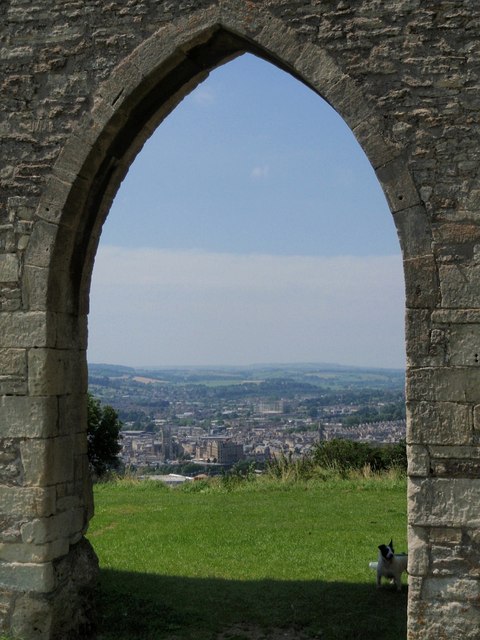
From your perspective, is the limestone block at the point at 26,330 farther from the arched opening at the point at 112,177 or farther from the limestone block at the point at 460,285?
the limestone block at the point at 460,285

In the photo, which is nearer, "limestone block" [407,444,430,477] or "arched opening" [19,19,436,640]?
A: "limestone block" [407,444,430,477]

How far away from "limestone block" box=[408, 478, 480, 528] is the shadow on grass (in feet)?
5.07

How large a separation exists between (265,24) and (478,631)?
442 cm

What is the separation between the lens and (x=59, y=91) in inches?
246

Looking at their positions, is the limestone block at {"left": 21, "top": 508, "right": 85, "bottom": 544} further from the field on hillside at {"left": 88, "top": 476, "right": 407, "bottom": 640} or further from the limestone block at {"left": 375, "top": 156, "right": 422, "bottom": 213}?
the limestone block at {"left": 375, "top": 156, "right": 422, "bottom": 213}

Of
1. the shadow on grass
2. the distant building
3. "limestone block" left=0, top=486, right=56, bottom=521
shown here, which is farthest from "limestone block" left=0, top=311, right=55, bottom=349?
the distant building

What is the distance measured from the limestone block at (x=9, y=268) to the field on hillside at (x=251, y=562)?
294 centimetres

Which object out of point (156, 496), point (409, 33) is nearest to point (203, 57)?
point (409, 33)

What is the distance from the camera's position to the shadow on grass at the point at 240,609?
6.61 meters

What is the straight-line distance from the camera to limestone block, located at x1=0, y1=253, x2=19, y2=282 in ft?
20.5

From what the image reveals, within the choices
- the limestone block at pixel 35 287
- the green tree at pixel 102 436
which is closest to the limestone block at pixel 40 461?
the limestone block at pixel 35 287

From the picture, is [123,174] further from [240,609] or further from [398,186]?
[240,609]

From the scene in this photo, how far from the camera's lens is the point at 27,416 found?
612cm

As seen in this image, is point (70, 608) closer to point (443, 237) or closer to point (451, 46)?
point (443, 237)
